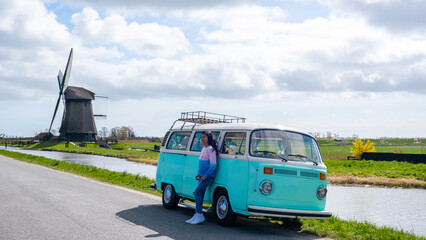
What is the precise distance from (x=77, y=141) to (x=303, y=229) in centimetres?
8368

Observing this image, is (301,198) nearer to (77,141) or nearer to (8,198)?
(8,198)

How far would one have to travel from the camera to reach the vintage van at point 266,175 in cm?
855

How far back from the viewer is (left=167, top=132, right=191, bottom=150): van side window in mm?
11367

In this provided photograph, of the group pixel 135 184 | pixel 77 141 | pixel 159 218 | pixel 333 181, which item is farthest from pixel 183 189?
pixel 77 141

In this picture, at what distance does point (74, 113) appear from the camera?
88000 millimetres

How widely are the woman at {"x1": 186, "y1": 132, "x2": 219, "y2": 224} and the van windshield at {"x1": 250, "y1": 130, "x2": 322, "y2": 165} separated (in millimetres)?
954

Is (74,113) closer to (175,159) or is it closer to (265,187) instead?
(175,159)

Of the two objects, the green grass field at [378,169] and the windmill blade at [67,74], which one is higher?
the windmill blade at [67,74]

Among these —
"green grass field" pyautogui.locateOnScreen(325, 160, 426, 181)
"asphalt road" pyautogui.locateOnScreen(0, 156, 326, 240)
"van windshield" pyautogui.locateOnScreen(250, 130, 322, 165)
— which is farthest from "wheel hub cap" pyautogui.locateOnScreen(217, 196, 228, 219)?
"green grass field" pyautogui.locateOnScreen(325, 160, 426, 181)

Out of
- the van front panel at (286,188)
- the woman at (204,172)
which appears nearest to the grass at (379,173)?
the van front panel at (286,188)

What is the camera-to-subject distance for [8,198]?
495 inches

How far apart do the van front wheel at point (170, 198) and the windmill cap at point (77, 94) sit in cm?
8113

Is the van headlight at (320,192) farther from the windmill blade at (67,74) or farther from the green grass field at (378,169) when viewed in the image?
the windmill blade at (67,74)

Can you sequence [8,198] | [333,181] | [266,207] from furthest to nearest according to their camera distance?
[333,181] → [8,198] → [266,207]
